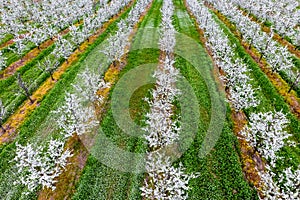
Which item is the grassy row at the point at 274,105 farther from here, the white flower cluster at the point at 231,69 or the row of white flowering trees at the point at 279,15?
the row of white flowering trees at the point at 279,15

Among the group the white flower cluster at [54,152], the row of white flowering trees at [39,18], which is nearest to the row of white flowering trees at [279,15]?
the white flower cluster at [54,152]

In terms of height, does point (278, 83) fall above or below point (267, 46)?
below

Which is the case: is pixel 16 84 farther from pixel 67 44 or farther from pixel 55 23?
pixel 55 23

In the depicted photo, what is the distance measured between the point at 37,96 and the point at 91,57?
48.6 feet

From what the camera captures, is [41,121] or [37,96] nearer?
[41,121]

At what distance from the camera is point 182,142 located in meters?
30.6

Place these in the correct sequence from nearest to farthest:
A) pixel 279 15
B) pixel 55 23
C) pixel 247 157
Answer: pixel 247 157, pixel 279 15, pixel 55 23

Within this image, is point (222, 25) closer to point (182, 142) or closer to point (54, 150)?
point (182, 142)

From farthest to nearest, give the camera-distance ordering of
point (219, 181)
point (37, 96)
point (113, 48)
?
point (113, 48) → point (37, 96) → point (219, 181)

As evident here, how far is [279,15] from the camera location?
6125cm

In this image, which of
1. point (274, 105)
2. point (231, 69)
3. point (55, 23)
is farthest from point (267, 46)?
point (55, 23)

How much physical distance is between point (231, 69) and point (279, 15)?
36.2 meters

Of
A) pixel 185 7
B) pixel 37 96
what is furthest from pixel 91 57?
pixel 185 7

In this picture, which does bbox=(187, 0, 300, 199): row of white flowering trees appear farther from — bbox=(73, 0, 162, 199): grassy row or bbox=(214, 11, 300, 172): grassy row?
bbox=(73, 0, 162, 199): grassy row
